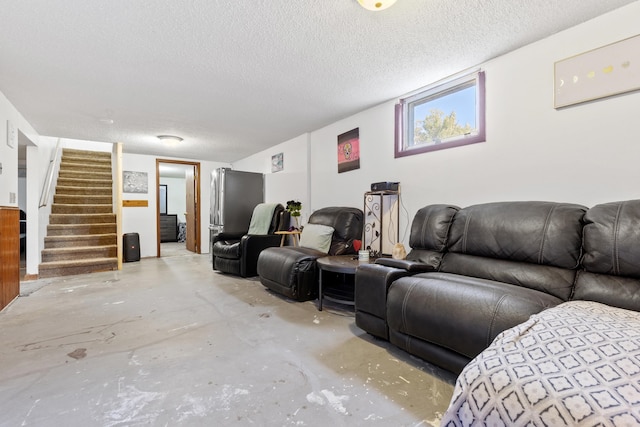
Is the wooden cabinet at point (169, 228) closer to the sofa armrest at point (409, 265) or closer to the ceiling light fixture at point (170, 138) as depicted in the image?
the ceiling light fixture at point (170, 138)

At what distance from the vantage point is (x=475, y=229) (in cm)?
221

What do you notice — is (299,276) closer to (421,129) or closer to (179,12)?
(421,129)

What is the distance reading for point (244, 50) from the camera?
7.61ft

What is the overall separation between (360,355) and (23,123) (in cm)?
507

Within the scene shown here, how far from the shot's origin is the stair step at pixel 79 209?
5.42 meters

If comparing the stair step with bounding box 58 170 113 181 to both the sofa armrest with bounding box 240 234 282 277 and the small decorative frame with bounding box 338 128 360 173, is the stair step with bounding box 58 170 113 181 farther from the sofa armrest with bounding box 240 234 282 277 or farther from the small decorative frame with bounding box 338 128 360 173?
the small decorative frame with bounding box 338 128 360 173

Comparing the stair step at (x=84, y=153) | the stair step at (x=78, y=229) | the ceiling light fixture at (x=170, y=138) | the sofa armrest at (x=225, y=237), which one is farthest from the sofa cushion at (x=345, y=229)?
the stair step at (x=84, y=153)

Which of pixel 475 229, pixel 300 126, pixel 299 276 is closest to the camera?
pixel 475 229

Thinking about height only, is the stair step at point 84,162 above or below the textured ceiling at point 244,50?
below

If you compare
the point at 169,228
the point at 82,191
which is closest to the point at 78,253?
the point at 82,191

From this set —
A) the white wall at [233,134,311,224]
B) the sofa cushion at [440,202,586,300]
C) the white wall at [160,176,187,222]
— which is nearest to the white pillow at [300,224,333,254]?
the white wall at [233,134,311,224]

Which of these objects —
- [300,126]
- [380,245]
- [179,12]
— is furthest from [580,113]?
[300,126]

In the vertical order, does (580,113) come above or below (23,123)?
below

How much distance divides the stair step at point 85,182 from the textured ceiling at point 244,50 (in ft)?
8.46
